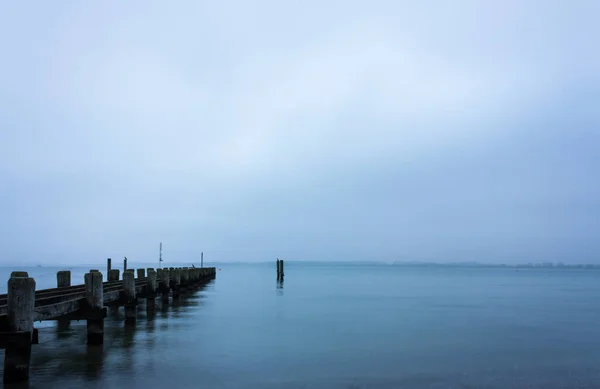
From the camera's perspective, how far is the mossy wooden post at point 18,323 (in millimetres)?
8930

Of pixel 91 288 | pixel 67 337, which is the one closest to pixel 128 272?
pixel 67 337

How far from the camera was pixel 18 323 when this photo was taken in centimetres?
892

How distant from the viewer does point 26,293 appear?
29.8 feet

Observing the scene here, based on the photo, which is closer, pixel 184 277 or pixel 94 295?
pixel 94 295

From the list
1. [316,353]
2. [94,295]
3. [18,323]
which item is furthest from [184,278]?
[18,323]

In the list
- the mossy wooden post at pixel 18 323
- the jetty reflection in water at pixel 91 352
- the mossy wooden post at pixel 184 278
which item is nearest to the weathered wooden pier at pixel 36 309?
the mossy wooden post at pixel 18 323

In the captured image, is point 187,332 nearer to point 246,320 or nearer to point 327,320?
point 246,320

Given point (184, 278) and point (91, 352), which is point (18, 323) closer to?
point (91, 352)

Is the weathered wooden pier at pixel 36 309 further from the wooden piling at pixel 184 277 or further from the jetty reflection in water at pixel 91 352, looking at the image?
the wooden piling at pixel 184 277

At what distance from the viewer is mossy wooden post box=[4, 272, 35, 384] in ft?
29.3

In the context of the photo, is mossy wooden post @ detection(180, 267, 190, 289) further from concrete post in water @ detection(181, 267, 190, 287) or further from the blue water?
the blue water

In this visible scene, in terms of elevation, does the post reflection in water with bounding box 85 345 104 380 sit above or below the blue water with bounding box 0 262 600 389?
above

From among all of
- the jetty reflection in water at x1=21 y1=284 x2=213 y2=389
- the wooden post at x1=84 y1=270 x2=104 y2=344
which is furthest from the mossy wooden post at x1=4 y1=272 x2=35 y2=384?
the wooden post at x1=84 y1=270 x2=104 y2=344

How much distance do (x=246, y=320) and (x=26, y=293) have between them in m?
16.2
